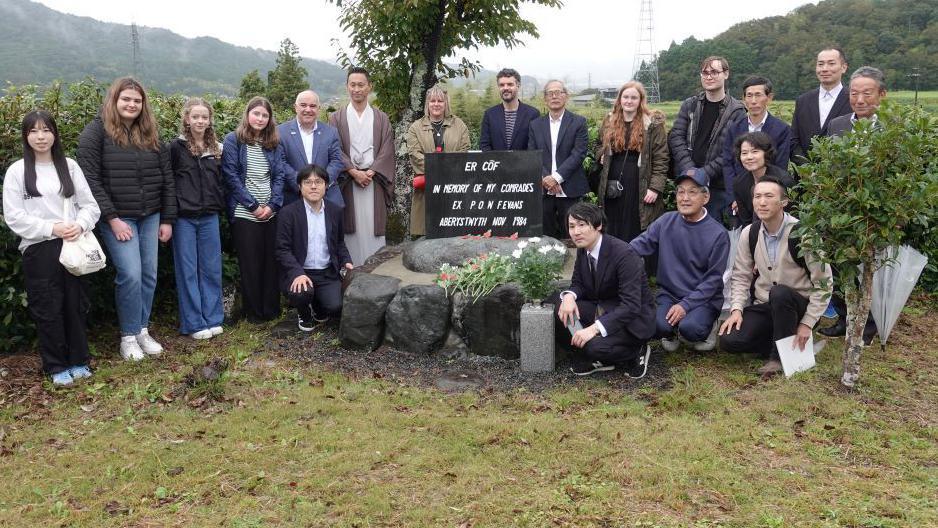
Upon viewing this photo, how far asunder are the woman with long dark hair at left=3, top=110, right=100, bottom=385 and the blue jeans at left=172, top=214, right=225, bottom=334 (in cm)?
95

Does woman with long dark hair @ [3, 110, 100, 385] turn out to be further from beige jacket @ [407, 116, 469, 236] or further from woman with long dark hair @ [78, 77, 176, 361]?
beige jacket @ [407, 116, 469, 236]

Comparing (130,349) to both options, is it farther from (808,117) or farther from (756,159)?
(808,117)

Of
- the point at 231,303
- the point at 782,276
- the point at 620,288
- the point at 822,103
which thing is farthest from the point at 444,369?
the point at 822,103


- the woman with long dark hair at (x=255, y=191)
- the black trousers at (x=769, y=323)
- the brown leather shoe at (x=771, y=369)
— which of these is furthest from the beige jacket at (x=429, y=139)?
the brown leather shoe at (x=771, y=369)

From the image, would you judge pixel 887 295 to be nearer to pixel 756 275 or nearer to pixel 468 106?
pixel 756 275

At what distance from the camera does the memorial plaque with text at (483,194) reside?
671 cm

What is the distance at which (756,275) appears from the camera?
18.4ft

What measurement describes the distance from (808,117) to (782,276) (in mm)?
1815

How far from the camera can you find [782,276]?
537 centimetres

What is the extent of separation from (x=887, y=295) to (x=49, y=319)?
6.38 meters

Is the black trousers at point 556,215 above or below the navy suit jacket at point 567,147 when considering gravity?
below

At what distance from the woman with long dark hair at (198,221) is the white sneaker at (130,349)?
2.02 ft

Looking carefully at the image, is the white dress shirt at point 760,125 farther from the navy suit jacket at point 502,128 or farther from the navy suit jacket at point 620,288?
the navy suit jacket at point 502,128

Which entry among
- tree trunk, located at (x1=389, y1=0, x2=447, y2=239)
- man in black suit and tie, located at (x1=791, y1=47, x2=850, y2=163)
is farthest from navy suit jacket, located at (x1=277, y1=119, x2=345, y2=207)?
man in black suit and tie, located at (x1=791, y1=47, x2=850, y2=163)
